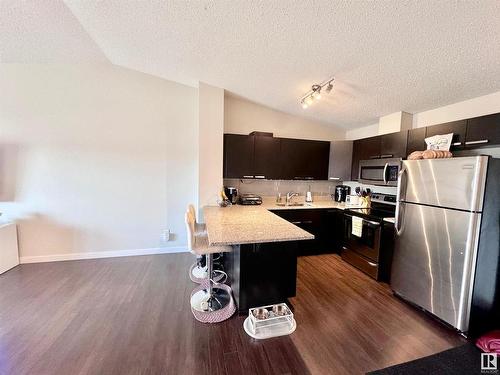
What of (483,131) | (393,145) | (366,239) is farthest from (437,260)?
(393,145)

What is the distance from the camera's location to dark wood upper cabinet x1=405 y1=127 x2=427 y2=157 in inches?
102

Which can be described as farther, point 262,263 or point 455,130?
point 455,130

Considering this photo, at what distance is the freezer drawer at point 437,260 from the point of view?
181 cm

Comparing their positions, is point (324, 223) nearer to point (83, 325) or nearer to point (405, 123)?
point (405, 123)

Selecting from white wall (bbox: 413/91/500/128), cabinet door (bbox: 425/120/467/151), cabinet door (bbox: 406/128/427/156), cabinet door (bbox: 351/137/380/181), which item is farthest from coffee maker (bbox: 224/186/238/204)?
white wall (bbox: 413/91/500/128)

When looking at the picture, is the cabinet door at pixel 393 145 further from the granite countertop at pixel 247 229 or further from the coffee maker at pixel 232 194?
the coffee maker at pixel 232 194

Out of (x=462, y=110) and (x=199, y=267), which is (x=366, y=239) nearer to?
(x=462, y=110)

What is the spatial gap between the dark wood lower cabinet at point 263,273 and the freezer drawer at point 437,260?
1.27m

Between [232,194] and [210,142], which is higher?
[210,142]

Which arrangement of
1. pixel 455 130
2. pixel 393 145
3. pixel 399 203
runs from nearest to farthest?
pixel 455 130
pixel 399 203
pixel 393 145

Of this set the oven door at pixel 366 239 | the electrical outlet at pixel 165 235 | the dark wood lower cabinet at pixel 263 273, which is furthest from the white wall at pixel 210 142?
the oven door at pixel 366 239

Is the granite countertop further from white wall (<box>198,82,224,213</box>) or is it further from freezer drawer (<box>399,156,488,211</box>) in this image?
freezer drawer (<box>399,156,488,211</box>)

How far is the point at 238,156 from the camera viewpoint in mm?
3477

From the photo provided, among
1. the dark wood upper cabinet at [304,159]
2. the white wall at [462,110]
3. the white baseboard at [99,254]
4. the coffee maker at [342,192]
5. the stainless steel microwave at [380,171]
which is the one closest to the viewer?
the white wall at [462,110]
